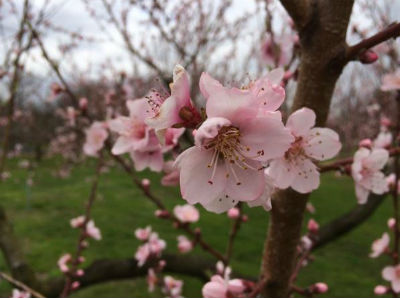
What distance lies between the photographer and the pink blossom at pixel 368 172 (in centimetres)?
99

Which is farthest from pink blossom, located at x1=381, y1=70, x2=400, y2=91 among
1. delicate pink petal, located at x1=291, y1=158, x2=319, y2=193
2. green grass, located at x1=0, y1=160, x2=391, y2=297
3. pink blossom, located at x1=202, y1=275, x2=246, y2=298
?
green grass, located at x1=0, y1=160, x2=391, y2=297

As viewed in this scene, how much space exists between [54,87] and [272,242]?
4.71 ft

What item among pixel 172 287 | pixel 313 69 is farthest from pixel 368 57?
pixel 172 287

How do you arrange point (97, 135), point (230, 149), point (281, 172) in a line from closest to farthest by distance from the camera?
point (230, 149) < point (281, 172) < point (97, 135)

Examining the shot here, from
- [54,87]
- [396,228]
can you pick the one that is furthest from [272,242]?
[54,87]

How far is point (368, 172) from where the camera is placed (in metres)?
1.04

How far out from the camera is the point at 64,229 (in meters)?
4.71

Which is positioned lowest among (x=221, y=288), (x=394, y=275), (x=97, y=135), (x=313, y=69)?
(x=221, y=288)

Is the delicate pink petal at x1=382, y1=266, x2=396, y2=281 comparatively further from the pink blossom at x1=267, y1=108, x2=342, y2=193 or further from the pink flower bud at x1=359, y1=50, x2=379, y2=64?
the pink flower bud at x1=359, y1=50, x2=379, y2=64

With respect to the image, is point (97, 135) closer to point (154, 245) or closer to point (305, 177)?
point (305, 177)

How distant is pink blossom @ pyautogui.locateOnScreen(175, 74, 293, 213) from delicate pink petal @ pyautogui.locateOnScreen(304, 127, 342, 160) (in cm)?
33

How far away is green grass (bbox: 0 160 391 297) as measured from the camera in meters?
3.63

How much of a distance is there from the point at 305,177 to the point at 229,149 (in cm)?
29

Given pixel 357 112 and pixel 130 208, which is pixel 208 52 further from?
pixel 357 112
